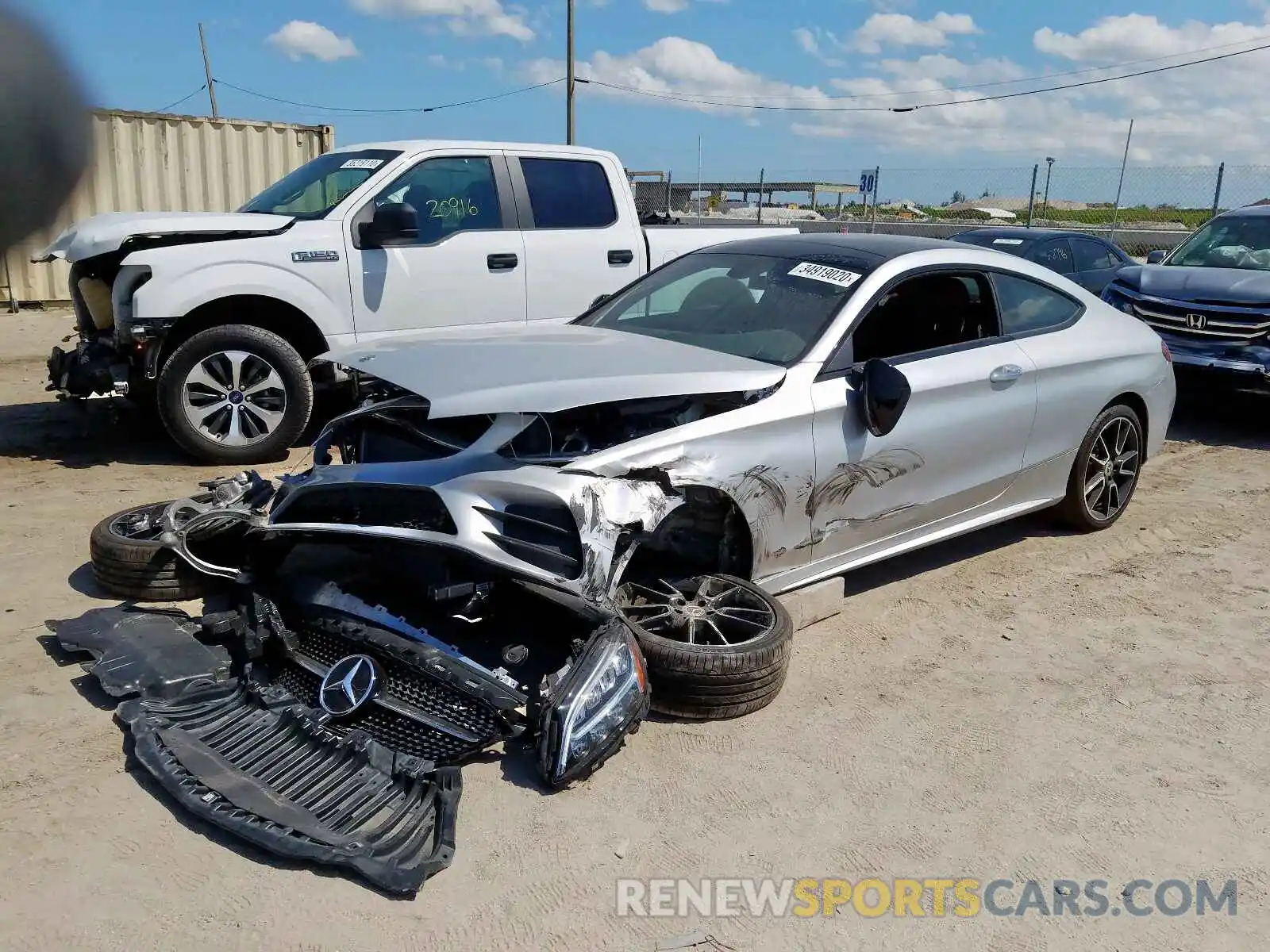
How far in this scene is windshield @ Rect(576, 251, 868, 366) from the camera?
14.6ft

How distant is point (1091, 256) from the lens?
40.0 ft

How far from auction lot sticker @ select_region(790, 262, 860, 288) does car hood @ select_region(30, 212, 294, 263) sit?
11.6 ft

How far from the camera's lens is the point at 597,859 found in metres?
2.95

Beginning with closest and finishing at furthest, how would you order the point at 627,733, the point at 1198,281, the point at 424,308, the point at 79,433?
the point at 627,733, the point at 424,308, the point at 79,433, the point at 1198,281

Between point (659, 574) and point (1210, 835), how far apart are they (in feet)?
6.83

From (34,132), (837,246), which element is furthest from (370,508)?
(837,246)

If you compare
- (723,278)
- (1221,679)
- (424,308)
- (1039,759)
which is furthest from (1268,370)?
(424,308)

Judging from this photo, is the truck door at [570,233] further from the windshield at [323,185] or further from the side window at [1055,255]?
the side window at [1055,255]

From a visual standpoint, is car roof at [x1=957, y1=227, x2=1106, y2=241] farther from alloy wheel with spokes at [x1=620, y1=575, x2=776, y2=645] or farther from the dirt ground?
alloy wheel with spokes at [x1=620, y1=575, x2=776, y2=645]

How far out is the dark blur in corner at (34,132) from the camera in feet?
11.0

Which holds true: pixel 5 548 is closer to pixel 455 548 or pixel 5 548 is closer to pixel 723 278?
pixel 455 548

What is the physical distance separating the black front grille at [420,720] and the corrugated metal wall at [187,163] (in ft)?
38.0

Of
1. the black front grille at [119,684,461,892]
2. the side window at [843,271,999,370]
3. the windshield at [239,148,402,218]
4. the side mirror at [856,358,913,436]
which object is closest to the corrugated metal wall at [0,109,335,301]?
the windshield at [239,148,402,218]

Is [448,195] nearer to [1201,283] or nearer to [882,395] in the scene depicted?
[882,395]
